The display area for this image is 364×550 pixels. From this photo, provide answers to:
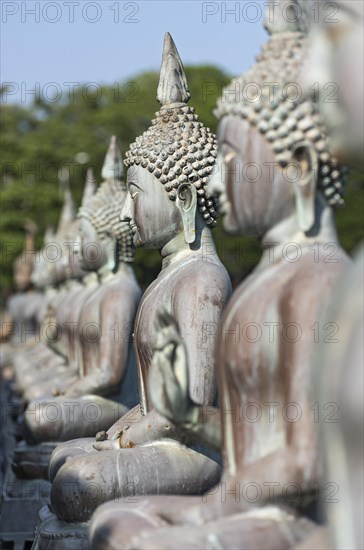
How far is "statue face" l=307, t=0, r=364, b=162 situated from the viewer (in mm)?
4156

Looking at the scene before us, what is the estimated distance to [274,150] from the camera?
4.70 metres

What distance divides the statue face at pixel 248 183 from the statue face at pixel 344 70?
35cm

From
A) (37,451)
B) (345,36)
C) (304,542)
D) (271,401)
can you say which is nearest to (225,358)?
(271,401)

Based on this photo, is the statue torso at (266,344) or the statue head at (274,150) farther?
the statue head at (274,150)

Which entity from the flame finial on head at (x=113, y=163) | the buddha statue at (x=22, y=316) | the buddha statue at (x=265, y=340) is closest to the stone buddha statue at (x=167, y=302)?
the buddha statue at (x=265, y=340)

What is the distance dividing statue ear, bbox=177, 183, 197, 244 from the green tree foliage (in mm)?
22334

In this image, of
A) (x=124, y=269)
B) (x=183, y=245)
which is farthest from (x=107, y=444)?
(x=124, y=269)

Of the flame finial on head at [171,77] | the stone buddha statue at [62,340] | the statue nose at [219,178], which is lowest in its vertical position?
the stone buddha statue at [62,340]

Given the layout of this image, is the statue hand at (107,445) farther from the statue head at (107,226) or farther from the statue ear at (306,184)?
the statue head at (107,226)

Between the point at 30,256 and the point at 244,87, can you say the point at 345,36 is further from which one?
the point at 30,256

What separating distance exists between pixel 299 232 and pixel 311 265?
0.24m

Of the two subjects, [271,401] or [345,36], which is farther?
[271,401]

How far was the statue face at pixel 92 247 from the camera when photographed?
9672 mm

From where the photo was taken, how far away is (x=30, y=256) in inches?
1007
